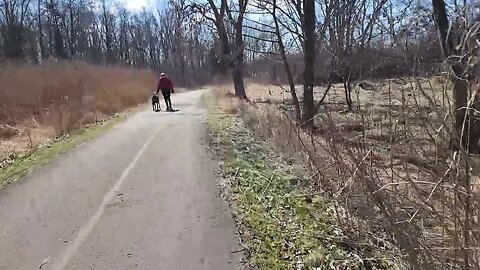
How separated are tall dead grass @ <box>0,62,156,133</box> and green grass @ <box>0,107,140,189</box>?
1014 mm

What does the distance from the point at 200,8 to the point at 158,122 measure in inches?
451

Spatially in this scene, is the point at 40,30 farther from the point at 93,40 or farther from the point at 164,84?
the point at 164,84

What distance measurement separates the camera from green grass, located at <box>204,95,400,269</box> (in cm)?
477

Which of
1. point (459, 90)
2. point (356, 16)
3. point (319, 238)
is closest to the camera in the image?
point (459, 90)

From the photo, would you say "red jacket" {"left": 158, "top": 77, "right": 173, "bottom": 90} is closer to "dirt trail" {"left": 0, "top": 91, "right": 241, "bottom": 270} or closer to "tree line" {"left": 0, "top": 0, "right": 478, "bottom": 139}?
"tree line" {"left": 0, "top": 0, "right": 478, "bottom": 139}

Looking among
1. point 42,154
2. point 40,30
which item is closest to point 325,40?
point 42,154

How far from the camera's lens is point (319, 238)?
5.29 meters

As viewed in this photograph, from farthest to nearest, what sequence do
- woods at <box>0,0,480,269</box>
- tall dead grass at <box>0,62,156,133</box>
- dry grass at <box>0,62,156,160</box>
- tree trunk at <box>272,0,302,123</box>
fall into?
tall dead grass at <box>0,62,156,133</box>
tree trunk at <box>272,0,302,123</box>
dry grass at <box>0,62,156,160</box>
woods at <box>0,0,480,269</box>

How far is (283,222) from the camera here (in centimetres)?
593

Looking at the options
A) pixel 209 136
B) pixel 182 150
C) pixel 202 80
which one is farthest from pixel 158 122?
pixel 202 80

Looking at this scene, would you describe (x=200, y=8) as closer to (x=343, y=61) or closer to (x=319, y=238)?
(x=343, y=61)

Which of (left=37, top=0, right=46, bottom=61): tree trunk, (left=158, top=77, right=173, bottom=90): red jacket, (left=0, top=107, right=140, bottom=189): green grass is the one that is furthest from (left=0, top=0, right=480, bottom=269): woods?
(left=37, top=0, right=46, bottom=61): tree trunk

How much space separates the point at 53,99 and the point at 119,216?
16610 millimetres

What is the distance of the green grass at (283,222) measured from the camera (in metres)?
4.77
